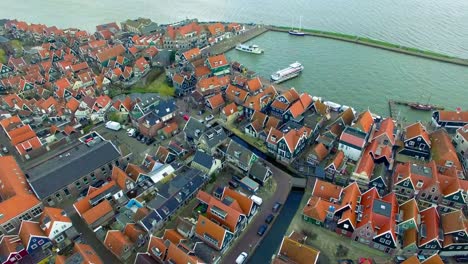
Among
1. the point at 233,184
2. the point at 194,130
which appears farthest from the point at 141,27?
the point at 233,184

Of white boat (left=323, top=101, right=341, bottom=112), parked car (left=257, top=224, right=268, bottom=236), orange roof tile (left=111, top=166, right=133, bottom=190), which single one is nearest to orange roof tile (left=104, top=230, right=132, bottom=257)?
orange roof tile (left=111, top=166, right=133, bottom=190)

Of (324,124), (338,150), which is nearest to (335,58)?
(324,124)

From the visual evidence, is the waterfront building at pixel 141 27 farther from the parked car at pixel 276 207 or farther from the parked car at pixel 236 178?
the parked car at pixel 276 207

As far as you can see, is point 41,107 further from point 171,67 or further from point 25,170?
point 171,67

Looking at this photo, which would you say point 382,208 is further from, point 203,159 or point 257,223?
point 203,159

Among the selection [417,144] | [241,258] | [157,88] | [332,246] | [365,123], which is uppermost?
[365,123]

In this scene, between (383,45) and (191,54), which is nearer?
(191,54)
